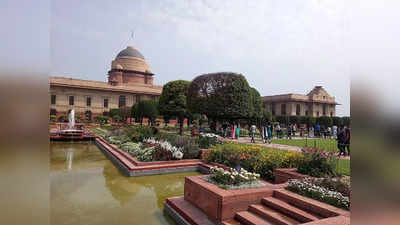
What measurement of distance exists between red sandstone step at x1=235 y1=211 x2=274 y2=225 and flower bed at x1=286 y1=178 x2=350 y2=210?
908 millimetres

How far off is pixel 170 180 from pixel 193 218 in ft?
9.82

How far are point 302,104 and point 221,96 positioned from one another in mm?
34621

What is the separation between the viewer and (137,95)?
47.2 metres

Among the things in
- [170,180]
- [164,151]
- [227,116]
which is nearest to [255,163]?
[170,180]

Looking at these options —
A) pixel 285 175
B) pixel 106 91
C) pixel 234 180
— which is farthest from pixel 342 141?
pixel 106 91

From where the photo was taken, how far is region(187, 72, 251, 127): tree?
18156 millimetres

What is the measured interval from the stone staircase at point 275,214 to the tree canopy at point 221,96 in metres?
14.2

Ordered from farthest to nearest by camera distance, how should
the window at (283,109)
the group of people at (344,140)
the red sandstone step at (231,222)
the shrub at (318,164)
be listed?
the window at (283,109)
the group of people at (344,140)
the shrub at (318,164)
the red sandstone step at (231,222)

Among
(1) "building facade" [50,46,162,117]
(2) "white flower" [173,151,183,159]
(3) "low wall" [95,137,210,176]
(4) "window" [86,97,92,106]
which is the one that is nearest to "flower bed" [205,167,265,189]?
(3) "low wall" [95,137,210,176]

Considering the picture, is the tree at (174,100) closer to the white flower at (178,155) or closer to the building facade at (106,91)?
the white flower at (178,155)

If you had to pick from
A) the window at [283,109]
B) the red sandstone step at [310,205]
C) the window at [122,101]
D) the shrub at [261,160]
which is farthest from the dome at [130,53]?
the red sandstone step at [310,205]

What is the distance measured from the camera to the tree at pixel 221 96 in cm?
1816
